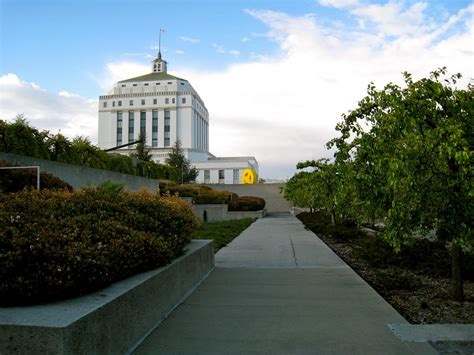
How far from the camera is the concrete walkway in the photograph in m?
4.09

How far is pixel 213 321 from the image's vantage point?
4895 millimetres

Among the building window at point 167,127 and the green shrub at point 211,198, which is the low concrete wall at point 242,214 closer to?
the green shrub at point 211,198

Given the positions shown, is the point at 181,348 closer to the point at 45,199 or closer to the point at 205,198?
the point at 45,199

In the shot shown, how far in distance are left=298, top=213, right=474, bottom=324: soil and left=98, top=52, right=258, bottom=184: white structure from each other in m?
87.0

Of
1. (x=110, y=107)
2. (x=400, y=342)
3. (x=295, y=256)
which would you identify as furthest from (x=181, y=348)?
(x=110, y=107)

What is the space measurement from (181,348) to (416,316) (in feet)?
9.59

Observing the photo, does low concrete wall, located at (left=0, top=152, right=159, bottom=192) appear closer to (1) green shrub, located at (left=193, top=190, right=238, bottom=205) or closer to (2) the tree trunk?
(2) the tree trunk

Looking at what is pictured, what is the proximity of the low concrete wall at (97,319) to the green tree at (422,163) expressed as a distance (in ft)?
8.74

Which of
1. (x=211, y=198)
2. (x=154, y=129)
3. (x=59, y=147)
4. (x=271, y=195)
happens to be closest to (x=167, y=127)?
(x=154, y=129)

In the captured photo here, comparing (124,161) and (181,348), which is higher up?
(124,161)

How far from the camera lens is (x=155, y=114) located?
102438 mm

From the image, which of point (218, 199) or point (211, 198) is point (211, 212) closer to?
point (211, 198)

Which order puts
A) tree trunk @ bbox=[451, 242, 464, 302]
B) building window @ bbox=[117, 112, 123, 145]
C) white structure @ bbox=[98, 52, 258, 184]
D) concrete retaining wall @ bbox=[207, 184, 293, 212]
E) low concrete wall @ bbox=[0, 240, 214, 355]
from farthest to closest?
building window @ bbox=[117, 112, 123, 145]
white structure @ bbox=[98, 52, 258, 184]
concrete retaining wall @ bbox=[207, 184, 293, 212]
tree trunk @ bbox=[451, 242, 464, 302]
low concrete wall @ bbox=[0, 240, 214, 355]

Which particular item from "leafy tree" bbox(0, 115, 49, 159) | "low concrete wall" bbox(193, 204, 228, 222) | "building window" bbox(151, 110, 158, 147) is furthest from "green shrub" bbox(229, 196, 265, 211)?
"building window" bbox(151, 110, 158, 147)
